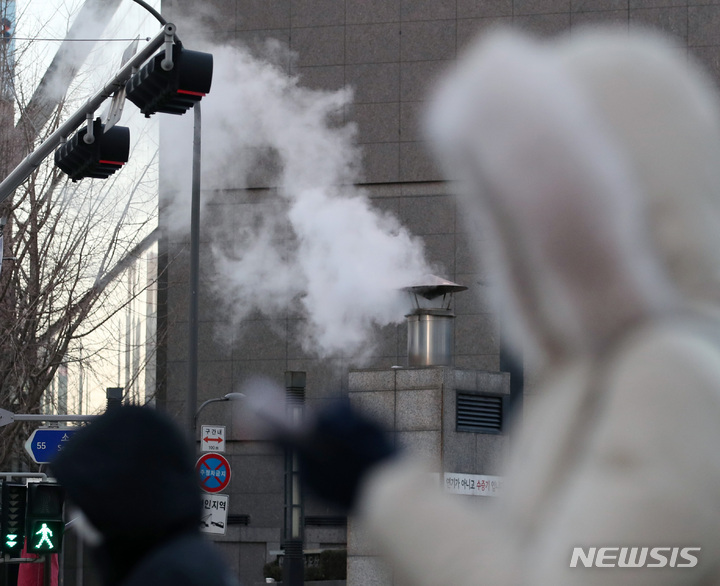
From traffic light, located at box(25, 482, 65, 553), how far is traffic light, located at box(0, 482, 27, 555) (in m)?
0.21

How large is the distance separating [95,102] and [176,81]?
159cm

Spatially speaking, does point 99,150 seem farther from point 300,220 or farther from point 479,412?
point 300,220

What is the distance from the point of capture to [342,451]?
1.19 metres

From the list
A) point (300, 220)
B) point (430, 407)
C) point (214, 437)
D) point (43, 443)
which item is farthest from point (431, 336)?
point (300, 220)

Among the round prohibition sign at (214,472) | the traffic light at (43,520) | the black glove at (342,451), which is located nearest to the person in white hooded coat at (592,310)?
the black glove at (342,451)

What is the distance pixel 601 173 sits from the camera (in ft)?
3.68

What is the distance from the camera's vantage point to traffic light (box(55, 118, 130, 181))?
984cm

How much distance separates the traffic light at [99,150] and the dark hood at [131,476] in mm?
8284

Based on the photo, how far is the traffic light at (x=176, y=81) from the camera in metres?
8.44

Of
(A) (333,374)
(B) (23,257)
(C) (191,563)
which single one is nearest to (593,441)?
(C) (191,563)

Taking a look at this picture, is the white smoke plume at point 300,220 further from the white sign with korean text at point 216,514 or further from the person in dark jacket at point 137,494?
the person in dark jacket at point 137,494

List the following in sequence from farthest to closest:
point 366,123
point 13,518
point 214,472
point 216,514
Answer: point 366,123, point 214,472, point 216,514, point 13,518

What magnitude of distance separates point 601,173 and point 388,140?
99.3ft

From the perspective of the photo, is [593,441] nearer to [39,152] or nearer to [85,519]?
[85,519]
